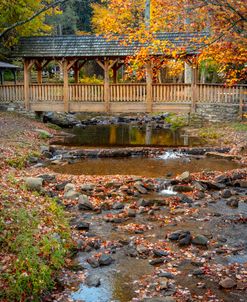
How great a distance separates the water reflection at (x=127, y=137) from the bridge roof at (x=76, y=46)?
4.67m

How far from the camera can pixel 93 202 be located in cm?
1161

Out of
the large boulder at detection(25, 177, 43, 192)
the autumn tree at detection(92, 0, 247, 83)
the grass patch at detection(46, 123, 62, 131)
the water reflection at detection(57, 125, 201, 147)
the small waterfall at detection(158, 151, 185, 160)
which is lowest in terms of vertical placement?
the small waterfall at detection(158, 151, 185, 160)

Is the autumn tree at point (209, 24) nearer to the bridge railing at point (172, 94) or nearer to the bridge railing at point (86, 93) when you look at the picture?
the bridge railing at point (172, 94)

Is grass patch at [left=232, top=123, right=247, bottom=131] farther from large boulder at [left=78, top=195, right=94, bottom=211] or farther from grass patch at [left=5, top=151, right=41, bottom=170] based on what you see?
large boulder at [left=78, top=195, right=94, bottom=211]

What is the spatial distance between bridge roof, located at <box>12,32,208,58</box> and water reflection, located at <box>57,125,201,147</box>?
467cm

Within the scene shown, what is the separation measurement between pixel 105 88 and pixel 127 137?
3.13 metres

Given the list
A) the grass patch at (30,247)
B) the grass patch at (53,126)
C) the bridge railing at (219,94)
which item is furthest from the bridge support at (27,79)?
the grass patch at (30,247)

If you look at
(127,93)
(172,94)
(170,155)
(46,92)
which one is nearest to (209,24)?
(170,155)

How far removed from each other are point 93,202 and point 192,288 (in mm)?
5056

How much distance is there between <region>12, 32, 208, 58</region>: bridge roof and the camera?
77.0ft

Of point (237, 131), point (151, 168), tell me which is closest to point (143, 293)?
point (151, 168)

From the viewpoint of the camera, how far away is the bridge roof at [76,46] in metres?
23.5

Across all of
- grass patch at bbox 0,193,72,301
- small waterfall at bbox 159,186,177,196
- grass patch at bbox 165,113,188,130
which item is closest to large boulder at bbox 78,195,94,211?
grass patch at bbox 0,193,72,301

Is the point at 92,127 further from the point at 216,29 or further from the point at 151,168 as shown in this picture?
the point at 216,29
